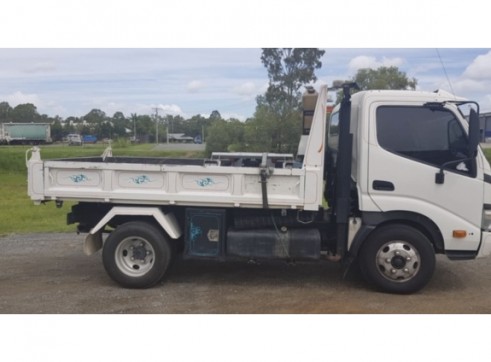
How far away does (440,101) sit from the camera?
18.9 ft

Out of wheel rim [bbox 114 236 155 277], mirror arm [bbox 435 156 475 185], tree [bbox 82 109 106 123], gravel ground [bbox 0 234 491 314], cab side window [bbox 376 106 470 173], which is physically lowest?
gravel ground [bbox 0 234 491 314]

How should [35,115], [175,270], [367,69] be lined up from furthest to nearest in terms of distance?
[35,115], [367,69], [175,270]

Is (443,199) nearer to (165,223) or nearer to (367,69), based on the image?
(165,223)

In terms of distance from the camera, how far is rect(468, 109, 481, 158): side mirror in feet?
17.6

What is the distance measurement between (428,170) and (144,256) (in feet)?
12.0

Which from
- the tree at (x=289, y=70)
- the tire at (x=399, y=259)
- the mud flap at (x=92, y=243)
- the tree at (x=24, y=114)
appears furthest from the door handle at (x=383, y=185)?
the tree at (x=24, y=114)

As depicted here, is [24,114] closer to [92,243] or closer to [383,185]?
[92,243]

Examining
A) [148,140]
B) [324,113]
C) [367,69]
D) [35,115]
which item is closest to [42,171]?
[324,113]

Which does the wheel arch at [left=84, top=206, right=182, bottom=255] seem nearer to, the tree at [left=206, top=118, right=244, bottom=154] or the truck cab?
the truck cab

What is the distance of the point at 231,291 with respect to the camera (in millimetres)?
5863

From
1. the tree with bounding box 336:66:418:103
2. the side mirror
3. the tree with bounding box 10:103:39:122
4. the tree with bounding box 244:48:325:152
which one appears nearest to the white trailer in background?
the tree with bounding box 10:103:39:122

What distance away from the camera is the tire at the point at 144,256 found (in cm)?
590

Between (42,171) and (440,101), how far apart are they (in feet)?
16.4

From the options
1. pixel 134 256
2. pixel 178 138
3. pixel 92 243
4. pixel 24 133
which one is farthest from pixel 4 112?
pixel 134 256
